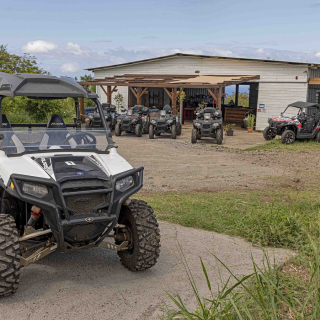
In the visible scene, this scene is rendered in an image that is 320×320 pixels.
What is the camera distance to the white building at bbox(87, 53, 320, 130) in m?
22.4

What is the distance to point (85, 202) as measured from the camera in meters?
4.17

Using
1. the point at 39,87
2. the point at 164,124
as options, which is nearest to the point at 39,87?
the point at 39,87

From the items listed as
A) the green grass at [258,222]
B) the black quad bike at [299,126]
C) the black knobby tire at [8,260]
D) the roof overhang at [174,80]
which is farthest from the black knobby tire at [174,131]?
the black knobby tire at [8,260]

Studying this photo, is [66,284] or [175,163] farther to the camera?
[175,163]

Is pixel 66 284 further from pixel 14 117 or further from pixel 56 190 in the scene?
pixel 14 117

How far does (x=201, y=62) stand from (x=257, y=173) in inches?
638

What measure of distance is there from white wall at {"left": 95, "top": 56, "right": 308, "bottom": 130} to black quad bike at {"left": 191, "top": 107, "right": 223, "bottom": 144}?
671cm

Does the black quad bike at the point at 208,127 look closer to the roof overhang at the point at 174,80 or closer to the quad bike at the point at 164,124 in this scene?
the quad bike at the point at 164,124

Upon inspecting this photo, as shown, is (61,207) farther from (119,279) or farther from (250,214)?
(250,214)

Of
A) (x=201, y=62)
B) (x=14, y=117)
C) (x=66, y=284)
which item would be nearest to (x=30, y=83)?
(x=66, y=284)

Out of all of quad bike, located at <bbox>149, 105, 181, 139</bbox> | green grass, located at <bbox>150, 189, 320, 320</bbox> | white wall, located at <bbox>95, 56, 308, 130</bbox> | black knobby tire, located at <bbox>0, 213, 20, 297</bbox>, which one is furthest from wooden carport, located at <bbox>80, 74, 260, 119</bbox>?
black knobby tire, located at <bbox>0, 213, 20, 297</bbox>

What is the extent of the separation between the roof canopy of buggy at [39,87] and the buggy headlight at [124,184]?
121cm

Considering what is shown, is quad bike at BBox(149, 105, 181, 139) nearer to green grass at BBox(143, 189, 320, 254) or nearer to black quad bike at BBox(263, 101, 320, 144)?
black quad bike at BBox(263, 101, 320, 144)

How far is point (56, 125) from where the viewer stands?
5.45 metres
